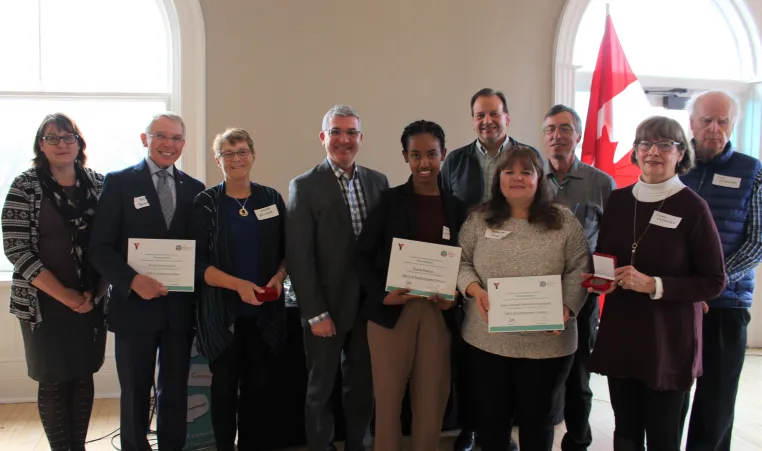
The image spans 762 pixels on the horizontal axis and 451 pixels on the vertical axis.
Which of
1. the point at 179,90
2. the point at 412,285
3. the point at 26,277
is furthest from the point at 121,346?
the point at 179,90

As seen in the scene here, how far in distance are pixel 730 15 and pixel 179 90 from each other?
4.42 meters

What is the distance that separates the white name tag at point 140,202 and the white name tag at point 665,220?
1972 mm

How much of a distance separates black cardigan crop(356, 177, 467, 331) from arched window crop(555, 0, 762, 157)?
8.49ft

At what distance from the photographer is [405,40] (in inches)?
135

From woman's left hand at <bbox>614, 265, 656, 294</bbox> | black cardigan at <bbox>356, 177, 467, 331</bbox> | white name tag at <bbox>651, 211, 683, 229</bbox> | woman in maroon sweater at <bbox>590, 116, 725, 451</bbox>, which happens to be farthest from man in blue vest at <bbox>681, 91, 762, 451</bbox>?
black cardigan at <bbox>356, 177, 467, 331</bbox>

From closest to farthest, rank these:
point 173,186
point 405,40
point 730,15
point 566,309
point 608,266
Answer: point 608,266 → point 566,309 → point 173,186 → point 405,40 → point 730,15

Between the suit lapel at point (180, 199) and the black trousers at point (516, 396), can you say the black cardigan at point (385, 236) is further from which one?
the suit lapel at point (180, 199)

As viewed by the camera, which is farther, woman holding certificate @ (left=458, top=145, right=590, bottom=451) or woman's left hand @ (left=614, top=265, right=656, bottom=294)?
woman holding certificate @ (left=458, top=145, right=590, bottom=451)

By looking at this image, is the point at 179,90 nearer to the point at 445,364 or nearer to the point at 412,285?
the point at 412,285

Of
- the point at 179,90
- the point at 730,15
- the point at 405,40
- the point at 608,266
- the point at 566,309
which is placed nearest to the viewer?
the point at 608,266

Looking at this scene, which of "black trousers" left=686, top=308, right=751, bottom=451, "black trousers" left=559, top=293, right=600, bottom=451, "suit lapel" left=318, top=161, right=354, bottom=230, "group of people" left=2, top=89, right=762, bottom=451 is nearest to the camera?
"group of people" left=2, top=89, right=762, bottom=451

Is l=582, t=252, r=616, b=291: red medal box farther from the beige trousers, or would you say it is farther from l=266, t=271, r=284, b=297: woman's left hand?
l=266, t=271, r=284, b=297: woman's left hand

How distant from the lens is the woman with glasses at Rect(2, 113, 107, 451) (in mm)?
2029

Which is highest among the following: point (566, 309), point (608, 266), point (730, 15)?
point (730, 15)
